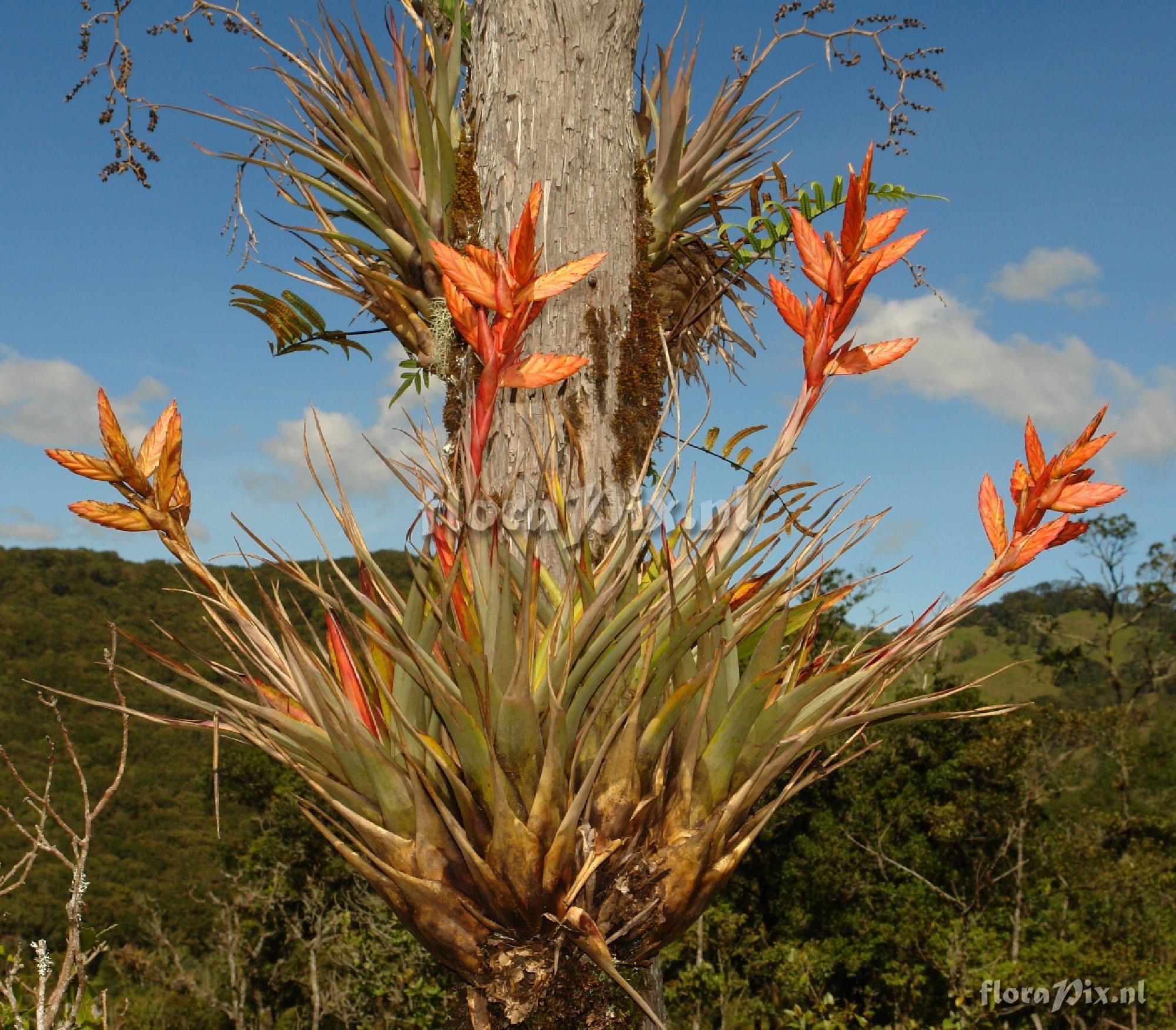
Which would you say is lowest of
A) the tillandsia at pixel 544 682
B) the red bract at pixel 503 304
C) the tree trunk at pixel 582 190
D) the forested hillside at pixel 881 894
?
the forested hillside at pixel 881 894

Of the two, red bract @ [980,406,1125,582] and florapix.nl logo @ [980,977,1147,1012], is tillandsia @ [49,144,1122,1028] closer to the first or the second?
red bract @ [980,406,1125,582]

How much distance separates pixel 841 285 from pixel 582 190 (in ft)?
2.36

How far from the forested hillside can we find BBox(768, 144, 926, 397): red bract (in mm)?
8437

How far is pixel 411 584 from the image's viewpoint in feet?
5.56

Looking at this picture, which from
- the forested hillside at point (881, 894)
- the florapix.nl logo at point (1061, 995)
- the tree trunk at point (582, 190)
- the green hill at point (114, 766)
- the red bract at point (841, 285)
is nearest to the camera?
the red bract at point (841, 285)

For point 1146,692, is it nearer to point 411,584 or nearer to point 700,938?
point 700,938

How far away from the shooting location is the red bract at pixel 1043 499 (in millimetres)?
1729

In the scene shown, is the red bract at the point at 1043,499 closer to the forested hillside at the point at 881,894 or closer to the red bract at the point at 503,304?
the red bract at the point at 503,304

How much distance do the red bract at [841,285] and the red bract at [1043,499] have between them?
1.18ft

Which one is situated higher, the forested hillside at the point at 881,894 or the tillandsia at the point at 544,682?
the tillandsia at the point at 544,682

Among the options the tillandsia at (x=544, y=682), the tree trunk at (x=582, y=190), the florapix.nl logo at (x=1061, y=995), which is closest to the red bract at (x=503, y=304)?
the tillandsia at (x=544, y=682)

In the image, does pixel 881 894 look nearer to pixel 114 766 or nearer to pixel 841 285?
pixel 841 285

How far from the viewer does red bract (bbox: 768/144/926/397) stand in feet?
5.41

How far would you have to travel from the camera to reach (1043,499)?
176cm
